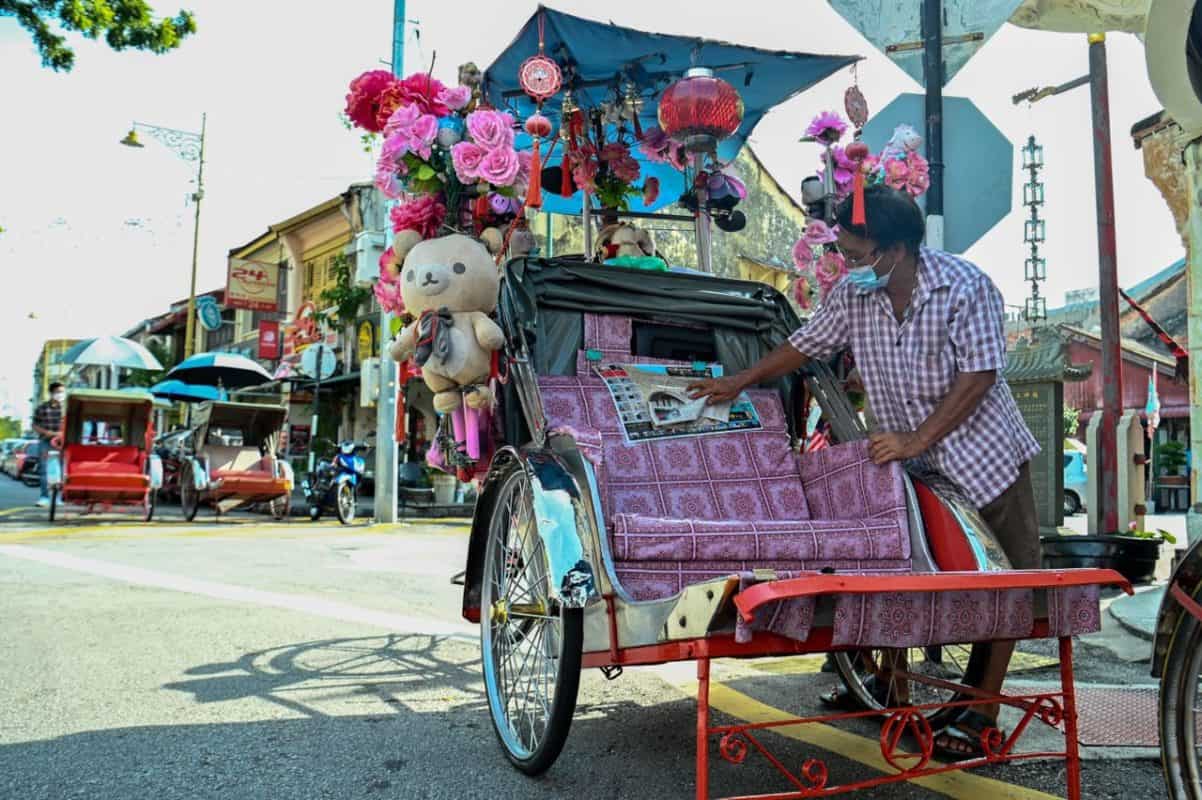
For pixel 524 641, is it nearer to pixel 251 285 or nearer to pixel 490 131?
pixel 490 131

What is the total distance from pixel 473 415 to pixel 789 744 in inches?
61.9

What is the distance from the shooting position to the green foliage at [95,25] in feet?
36.3

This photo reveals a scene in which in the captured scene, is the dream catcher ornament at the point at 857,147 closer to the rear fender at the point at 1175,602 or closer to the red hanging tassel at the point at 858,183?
the red hanging tassel at the point at 858,183

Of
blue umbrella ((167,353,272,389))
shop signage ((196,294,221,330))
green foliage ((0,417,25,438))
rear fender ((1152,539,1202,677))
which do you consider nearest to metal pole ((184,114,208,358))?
shop signage ((196,294,221,330))

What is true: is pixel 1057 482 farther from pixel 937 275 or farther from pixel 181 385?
pixel 181 385

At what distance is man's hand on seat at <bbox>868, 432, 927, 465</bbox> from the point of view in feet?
10.1

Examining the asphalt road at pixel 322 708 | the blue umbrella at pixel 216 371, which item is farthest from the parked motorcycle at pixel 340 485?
the asphalt road at pixel 322 708

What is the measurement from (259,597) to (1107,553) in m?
5.74

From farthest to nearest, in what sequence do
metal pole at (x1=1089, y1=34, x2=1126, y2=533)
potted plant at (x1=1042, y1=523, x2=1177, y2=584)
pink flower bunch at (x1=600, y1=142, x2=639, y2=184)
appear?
1. metal pole at (x1=1089, y1=34, x2=1126, y2=533)
2. potted plant at (x1=1042, y1=523, x2=1177, y2=584)
3. pink flower bunch at (x1=600, y1=142, x2=639, y2=184)

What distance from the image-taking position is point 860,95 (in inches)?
179

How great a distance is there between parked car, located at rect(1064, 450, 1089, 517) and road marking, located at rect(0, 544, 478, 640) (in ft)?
48.8

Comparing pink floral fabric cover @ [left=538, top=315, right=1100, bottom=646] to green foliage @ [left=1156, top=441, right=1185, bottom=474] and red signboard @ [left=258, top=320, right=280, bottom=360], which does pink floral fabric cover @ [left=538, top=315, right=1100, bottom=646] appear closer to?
green foliage @ [left=1156, top=441, right=1185, bottom=474]

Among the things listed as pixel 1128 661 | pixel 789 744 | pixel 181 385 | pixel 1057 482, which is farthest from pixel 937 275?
pixel 181 385

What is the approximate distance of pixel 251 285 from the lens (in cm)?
2469
